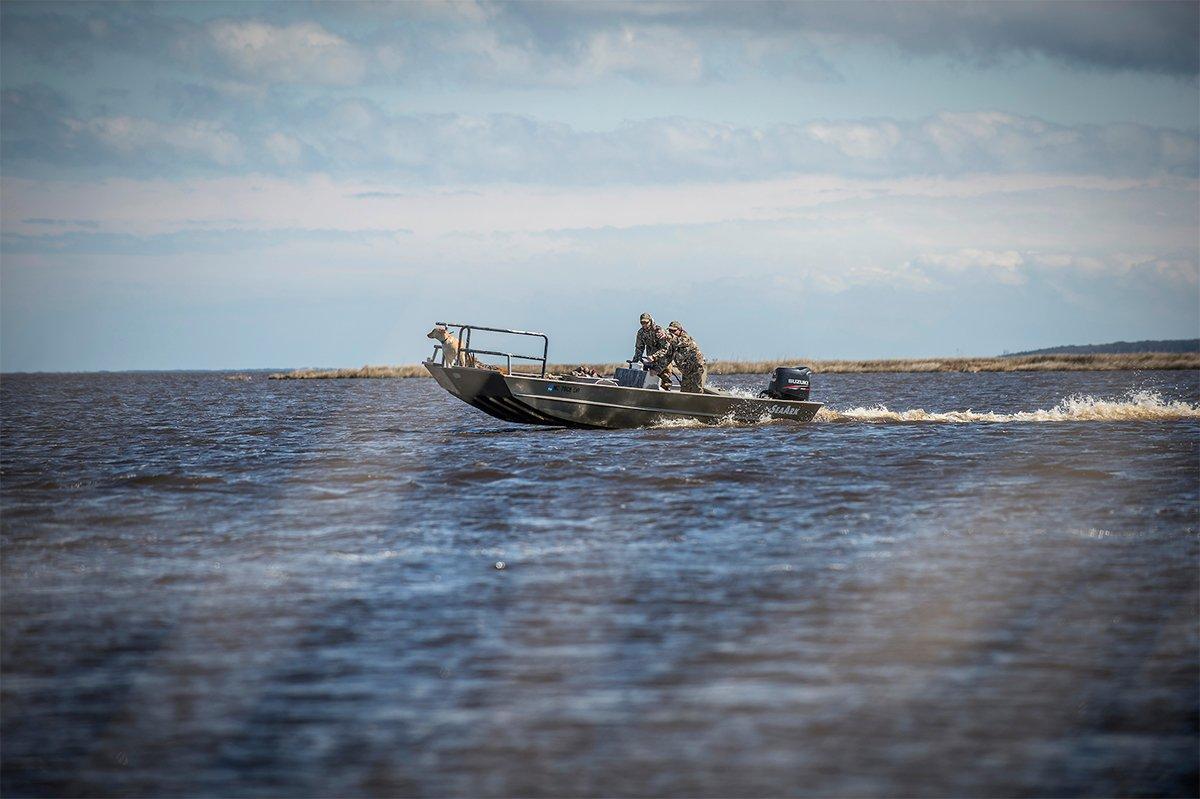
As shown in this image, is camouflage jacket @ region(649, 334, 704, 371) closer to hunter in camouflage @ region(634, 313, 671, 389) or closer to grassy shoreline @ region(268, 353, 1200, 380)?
hunter in camouflage @ region(634, 313, 671, 389)

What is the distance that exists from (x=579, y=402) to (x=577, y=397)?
0.49ft

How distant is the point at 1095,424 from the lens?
3156 centimetres

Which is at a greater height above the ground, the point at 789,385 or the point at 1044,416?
the point at 789,385

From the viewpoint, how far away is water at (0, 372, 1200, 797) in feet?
20.3

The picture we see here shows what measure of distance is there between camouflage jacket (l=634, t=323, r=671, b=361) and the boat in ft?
1.50

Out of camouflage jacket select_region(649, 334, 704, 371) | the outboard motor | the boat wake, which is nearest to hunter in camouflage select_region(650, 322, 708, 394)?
camouflage jacket select_region(649, 334, 704, 371)

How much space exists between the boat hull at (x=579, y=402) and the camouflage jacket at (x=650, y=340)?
3.40 ft

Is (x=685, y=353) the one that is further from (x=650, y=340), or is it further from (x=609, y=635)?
(x=609, y=635)

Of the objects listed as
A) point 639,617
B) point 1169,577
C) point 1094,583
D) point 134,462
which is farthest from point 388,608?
point 134,462

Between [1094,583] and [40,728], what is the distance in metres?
8.20

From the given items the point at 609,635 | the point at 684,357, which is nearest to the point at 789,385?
the point at 684,357

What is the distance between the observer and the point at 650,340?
1061 inches

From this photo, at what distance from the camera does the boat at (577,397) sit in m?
25.7

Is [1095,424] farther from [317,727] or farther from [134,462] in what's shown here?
[317,727]
